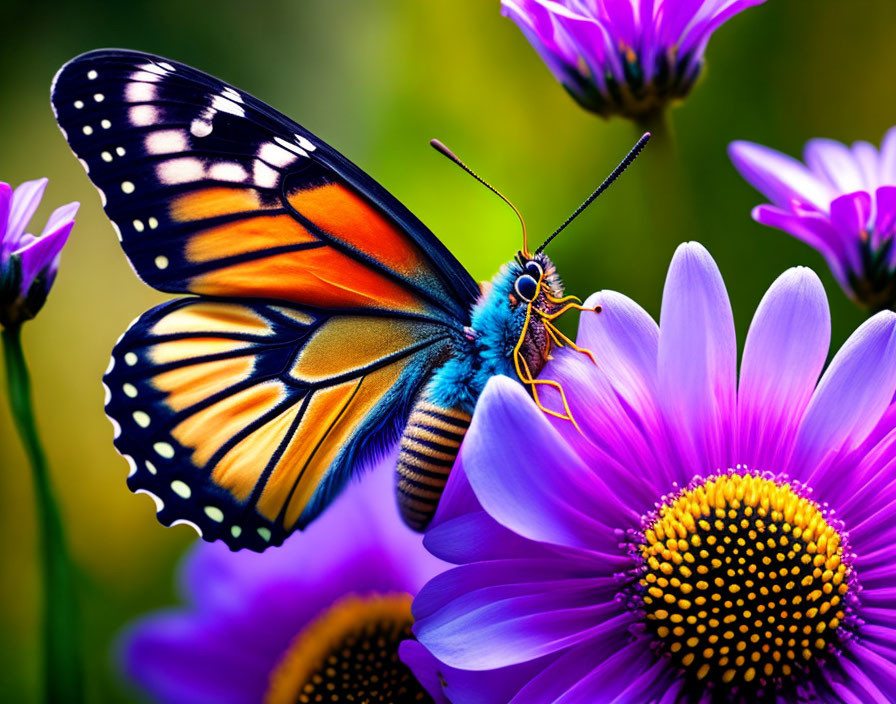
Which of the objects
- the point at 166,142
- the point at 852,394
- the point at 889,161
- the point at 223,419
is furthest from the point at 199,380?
the point at 889,161

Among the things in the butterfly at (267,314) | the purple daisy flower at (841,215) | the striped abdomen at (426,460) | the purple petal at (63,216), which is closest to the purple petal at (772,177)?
the purple daisy flower at (841,215)

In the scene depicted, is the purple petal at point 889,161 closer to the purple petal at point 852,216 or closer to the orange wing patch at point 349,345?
the purple petal at point 852,216

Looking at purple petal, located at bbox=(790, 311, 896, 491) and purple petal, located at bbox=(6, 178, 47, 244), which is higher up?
purple petal, located at bbox=(790, 311, 896, 491)

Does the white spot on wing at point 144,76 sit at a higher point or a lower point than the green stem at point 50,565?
higher

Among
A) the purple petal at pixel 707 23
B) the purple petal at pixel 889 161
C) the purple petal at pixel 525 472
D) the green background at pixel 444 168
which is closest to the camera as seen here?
the purple petal at pixel 525 472

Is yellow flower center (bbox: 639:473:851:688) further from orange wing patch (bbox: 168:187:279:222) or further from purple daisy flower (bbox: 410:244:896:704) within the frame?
orange wing patch (bbox: 168:187:279:222)

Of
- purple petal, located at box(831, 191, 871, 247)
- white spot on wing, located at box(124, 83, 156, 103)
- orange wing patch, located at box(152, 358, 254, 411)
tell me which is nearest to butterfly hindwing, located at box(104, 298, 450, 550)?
orange wing patch, located at box(152, 358, 254, 411)

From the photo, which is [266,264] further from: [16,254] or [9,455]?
[9,455]
